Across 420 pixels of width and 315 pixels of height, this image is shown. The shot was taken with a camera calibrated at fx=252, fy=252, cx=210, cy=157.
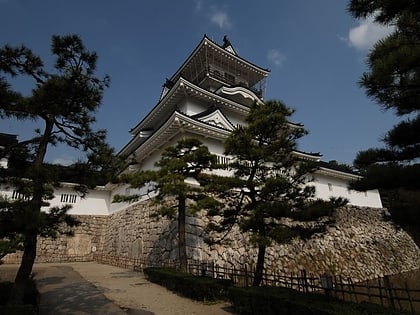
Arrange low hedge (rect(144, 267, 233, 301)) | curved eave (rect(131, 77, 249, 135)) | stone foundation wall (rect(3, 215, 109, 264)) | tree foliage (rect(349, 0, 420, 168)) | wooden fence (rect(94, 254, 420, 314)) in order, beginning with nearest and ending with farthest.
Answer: tree foliage (rect(349, 0, 420, 168)) < wooden fence (rect(94, 254, 420, 314)) < low hedge (rect(144, 267, 233, 301)) < curved eave (rect(131, 77, 249, 135)) < stone foundation wall (rect(3, 215, 109, 264))

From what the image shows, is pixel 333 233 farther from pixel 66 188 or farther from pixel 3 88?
pixel 66 188

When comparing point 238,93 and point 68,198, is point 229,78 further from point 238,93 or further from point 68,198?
point 68,198

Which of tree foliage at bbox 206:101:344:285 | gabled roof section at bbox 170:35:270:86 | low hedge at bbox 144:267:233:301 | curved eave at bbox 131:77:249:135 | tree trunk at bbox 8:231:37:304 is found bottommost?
low hedge at bbox 144:267:233:301

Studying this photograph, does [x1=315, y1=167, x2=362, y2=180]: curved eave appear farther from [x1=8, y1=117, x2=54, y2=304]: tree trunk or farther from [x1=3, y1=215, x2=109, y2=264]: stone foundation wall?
[x1=3, y1=215, x2=109, y2=264]: stone foundation wall

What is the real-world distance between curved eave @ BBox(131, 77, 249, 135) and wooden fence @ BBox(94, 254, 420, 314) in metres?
7.94

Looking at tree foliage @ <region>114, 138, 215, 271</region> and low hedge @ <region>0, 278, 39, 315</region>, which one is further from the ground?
tree foliage @ <region>114, 138, 215, 271</region>

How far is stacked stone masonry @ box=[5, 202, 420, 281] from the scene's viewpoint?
32.2ft

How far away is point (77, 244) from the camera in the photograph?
16422 mm

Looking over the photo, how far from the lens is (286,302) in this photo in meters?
4.17

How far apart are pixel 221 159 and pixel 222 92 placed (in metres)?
5.48

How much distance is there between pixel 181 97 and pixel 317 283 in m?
10.7

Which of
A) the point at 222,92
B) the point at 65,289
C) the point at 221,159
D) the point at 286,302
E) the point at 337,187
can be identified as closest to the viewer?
the point at 286,302

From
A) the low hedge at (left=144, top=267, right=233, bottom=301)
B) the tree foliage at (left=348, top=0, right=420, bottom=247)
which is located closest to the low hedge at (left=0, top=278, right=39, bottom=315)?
the low hedge at (left=144, top=267, right=233, bottom=301)

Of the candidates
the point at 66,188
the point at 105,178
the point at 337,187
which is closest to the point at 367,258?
the point at 337,187
